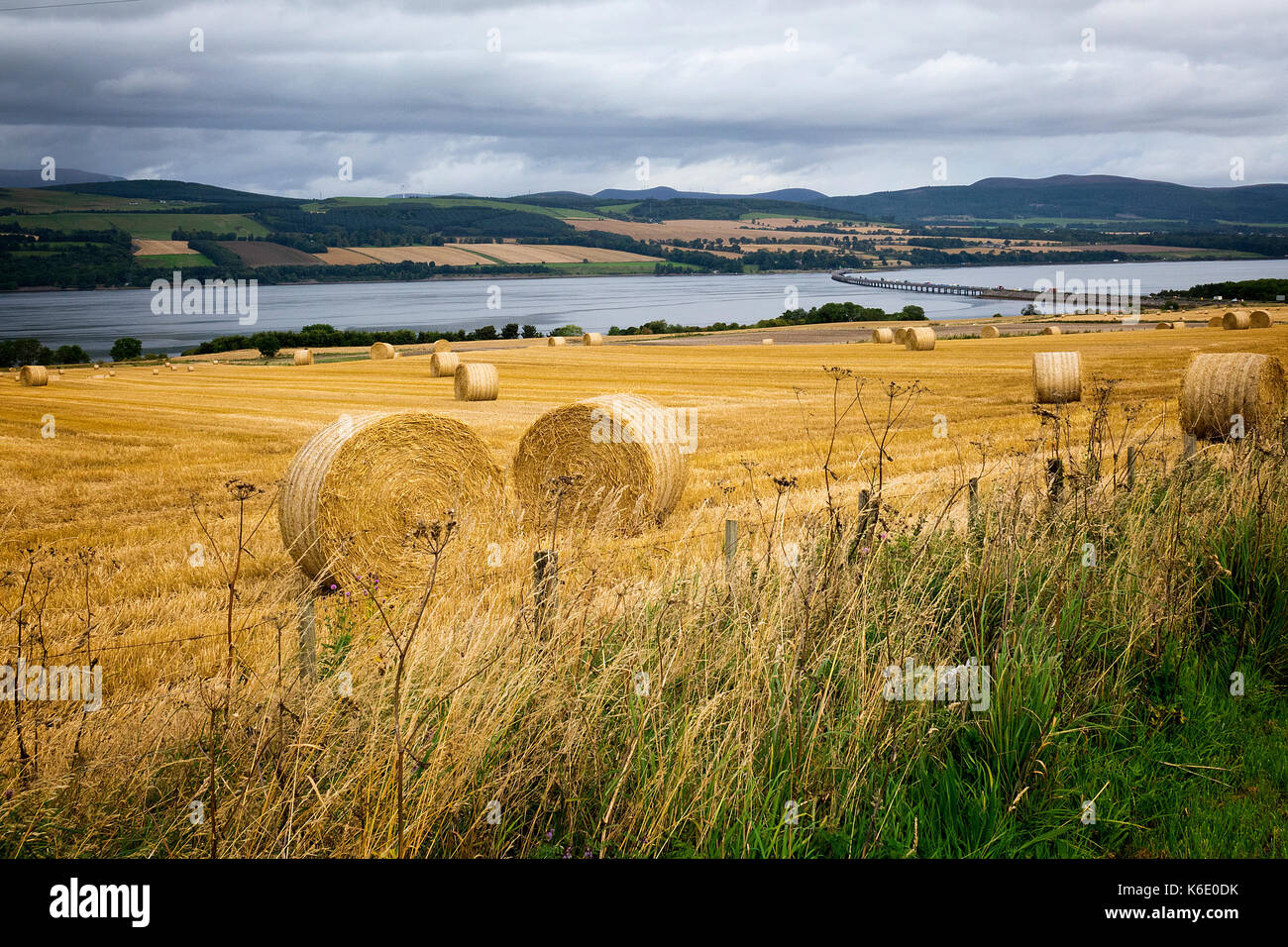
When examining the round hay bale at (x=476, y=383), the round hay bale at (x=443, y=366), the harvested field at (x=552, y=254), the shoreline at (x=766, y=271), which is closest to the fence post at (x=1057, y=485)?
the round hay bale at (x=476, y=383)

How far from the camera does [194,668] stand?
676 cm

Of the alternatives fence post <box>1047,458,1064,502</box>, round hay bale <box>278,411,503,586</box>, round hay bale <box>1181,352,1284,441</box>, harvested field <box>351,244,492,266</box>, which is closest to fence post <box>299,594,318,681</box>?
round hay bale <box>278,411,503,586</box>

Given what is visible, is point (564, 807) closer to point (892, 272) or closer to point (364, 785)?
point (364, 785)

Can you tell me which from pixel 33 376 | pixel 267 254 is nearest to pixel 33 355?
pixel 33 376

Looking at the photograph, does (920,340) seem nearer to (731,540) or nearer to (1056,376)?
(1056,376)

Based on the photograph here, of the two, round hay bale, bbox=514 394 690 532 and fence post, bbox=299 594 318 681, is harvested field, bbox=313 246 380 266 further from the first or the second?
fence post, bbox=299 594 318 681

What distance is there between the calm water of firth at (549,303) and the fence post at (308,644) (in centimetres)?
8281

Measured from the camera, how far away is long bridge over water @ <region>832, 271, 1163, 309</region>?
10216cm

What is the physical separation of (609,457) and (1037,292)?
418 feet

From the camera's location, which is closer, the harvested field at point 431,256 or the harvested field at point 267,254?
the harvested field at point 267,254

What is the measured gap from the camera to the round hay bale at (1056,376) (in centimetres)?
2738

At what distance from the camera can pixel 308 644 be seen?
→ 5340 millimetres

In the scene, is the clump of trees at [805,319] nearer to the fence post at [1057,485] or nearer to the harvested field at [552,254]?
the fence post at [1057,485]

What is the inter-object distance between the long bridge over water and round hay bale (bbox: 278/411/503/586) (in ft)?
308
